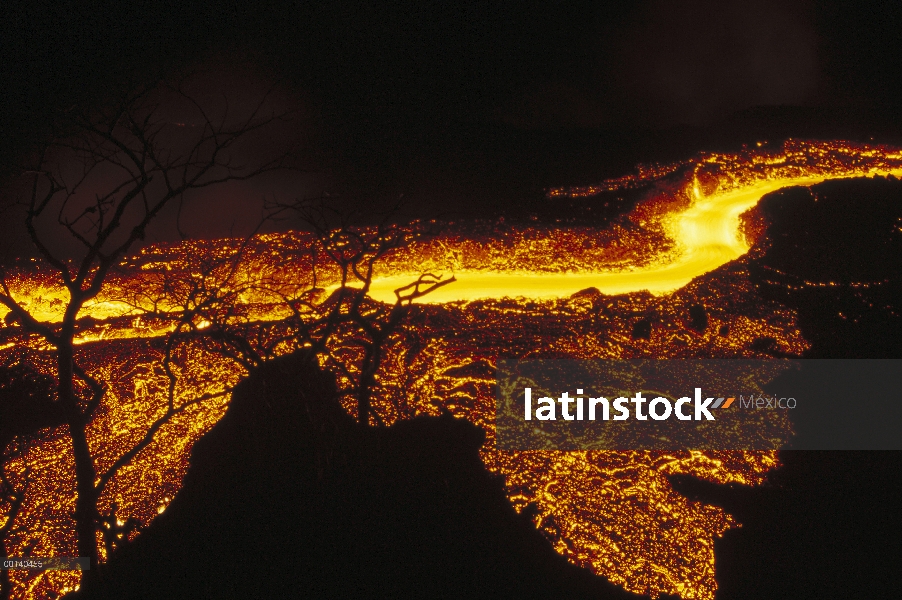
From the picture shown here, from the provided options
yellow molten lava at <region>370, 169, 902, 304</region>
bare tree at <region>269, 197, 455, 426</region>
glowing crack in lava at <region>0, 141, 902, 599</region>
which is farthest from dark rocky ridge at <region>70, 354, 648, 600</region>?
yellow molten lava at <region>370, 169, 902, 304</region>

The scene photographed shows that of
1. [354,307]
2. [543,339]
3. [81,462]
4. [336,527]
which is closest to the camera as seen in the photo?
[81,462]

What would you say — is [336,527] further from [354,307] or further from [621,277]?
[621,277]

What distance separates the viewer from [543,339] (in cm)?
593

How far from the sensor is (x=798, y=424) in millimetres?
5164

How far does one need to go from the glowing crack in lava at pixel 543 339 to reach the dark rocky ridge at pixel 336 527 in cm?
26

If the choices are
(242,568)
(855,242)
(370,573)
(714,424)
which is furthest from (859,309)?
(242,568)

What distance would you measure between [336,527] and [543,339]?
2.78 meters

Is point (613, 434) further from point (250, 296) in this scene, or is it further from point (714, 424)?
point (250, 296)

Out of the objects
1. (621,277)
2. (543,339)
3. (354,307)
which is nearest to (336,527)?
(354,307)

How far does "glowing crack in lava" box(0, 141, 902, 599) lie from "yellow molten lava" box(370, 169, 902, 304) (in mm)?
22

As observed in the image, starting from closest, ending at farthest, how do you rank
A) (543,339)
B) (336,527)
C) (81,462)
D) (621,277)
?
(81,462), (336,527), (543,339), (621,277)

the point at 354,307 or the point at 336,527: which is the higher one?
the point at 354,307

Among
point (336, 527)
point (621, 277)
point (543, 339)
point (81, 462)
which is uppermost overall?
point (621, 277)

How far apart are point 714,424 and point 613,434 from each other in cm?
92
